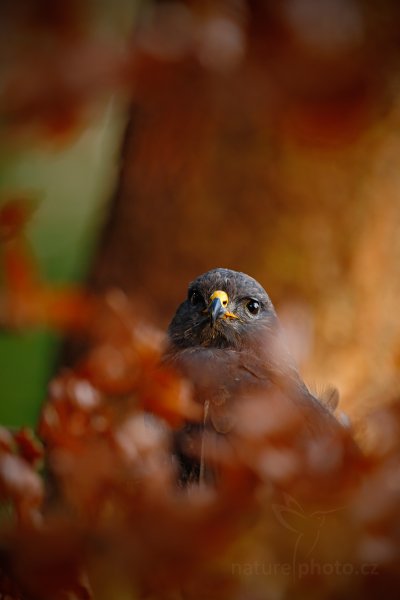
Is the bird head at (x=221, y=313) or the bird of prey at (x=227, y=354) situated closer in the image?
the bird of prey at (x=227, y=354)

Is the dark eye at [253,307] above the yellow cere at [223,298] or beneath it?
above

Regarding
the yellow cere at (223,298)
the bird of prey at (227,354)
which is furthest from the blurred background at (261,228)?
the yellow cere at (223,298)

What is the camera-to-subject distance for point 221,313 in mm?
3064

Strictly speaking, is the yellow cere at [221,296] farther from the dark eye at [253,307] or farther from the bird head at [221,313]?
the dark eye at [253,307]

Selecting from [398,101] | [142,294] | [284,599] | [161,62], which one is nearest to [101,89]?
[161,62]

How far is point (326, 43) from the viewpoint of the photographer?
1101 mm

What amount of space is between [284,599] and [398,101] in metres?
2.93

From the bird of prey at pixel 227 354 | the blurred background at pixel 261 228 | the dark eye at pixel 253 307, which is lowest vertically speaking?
the bird of prey at pixel 227 354

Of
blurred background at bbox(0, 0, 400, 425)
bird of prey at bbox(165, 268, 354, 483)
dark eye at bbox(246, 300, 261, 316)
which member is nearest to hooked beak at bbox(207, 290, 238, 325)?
bird of prey at bbox(165, 268, 354, 483)

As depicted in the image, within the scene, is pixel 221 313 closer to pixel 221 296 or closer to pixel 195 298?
pixel 221 296

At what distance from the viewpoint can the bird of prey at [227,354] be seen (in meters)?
2.29

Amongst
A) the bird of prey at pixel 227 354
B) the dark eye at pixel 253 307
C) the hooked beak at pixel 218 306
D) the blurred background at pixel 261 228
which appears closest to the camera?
the bird of prey at pixel 227 354

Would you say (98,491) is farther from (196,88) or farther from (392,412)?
(196,88)

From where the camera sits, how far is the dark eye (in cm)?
323
